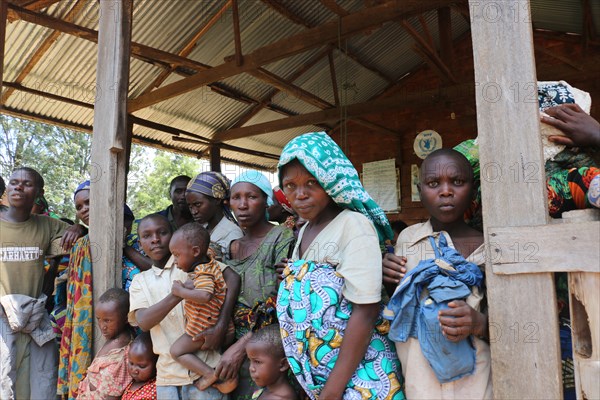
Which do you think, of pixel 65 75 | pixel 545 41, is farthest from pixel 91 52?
pixel 545 41

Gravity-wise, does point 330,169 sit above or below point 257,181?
below

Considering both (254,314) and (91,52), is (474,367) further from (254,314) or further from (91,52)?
(91,52)

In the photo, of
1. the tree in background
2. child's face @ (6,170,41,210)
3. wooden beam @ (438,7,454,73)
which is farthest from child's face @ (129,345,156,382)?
the tree in background

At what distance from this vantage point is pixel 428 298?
1.57m

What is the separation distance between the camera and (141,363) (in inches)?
91.2

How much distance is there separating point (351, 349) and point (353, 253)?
0.33 meters

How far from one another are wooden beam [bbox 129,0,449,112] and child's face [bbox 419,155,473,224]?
3558mm

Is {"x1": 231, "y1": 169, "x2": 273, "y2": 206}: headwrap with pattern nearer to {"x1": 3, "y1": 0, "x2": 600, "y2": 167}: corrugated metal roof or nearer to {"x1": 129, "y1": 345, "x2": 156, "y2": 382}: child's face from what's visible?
{"x1": 129, "y1": 345, "x2": 156, "y2": 382}: child's face

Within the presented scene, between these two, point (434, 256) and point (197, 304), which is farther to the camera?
point (197, 304)

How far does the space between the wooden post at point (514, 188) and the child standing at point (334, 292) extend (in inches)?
15.4

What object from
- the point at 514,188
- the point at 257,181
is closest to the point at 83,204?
the point at 257,181

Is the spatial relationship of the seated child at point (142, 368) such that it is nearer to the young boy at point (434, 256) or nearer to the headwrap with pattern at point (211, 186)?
the headwrap with pattern at point (211, 186)

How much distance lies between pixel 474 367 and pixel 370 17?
14.2ft

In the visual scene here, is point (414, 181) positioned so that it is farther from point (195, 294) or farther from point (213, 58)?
point (195, 294)
